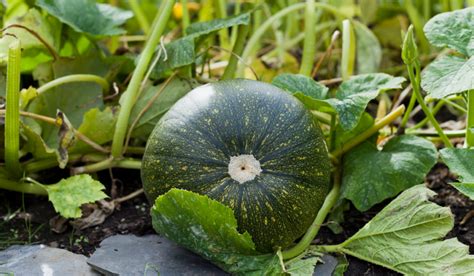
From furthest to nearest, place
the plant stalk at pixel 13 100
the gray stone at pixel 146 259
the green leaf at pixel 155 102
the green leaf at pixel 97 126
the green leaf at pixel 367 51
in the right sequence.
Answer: the green leaf at pixel 367 51
the green leaf at pixel 155 102
the green leaf at pixel 97 126
the plant stalk at pixel 13 100
the gray stone at pixel 146 259

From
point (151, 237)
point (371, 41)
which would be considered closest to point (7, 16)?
point (151, 237)

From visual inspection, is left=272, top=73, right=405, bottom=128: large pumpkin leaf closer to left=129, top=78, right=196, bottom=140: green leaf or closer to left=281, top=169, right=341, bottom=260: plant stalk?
left=281, top=169, right=341, bottom=260: plant stalk

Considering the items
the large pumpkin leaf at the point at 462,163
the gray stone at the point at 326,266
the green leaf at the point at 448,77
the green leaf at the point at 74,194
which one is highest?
the green leaf at the point at 448,77

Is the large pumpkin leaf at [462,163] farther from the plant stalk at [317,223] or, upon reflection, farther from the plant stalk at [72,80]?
the plant stalk at [72,80]

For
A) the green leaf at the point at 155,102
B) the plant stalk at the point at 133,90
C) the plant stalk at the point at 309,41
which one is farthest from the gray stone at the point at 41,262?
the plant stalk at the point at 309,41

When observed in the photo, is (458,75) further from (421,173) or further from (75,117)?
(75,117)

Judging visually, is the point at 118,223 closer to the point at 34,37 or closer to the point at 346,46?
the point at 34,37
